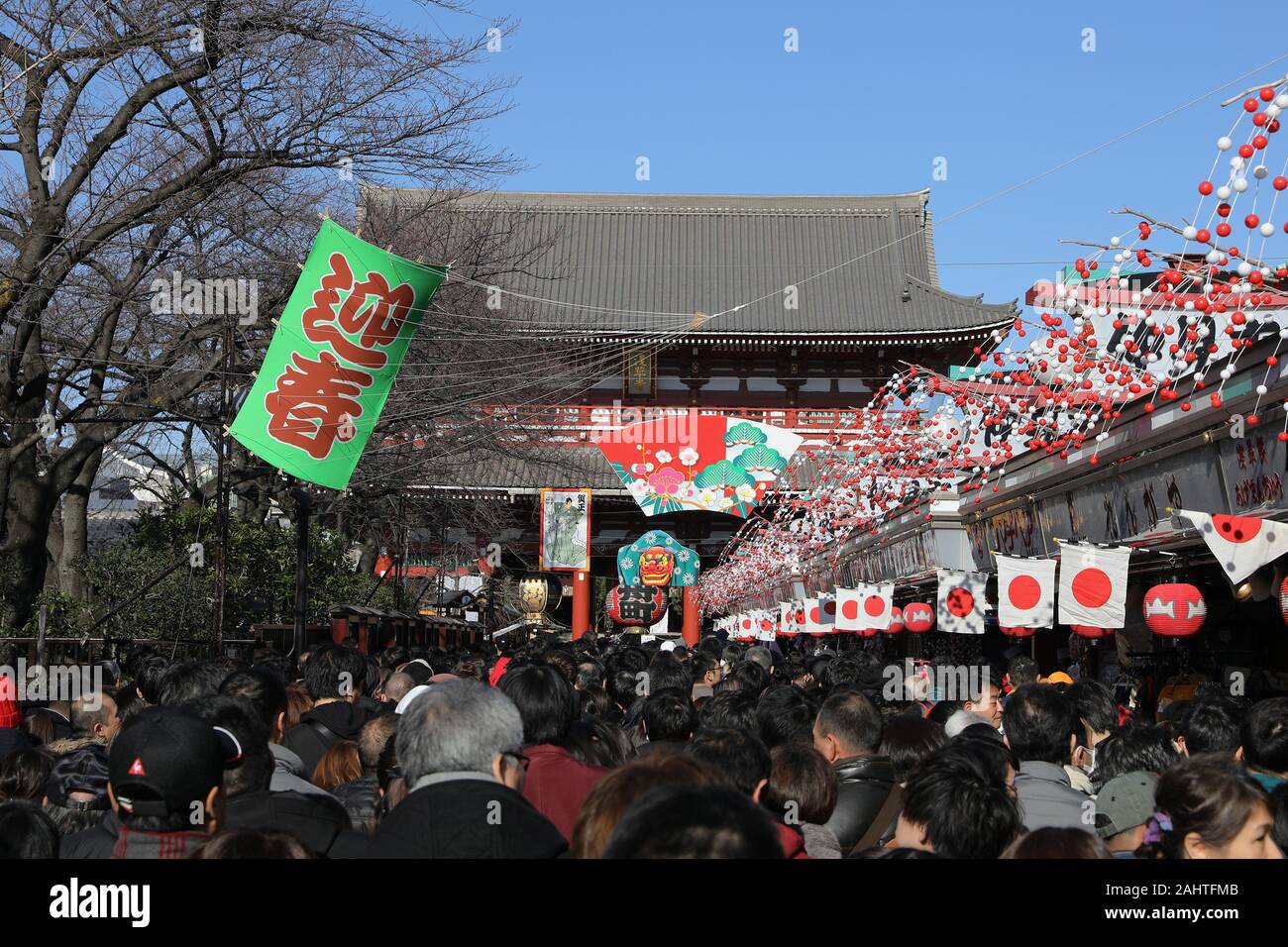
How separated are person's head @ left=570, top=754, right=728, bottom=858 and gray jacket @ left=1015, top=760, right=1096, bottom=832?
2.07 m

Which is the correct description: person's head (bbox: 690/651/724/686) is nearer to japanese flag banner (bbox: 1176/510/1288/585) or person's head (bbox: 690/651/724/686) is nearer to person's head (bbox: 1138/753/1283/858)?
japanese flag banner (bbox: 1176/510/1288/585)

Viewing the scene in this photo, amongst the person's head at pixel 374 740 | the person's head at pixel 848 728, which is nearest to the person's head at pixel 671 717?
the person's head at pixel 848 728

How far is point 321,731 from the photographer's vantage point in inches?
269

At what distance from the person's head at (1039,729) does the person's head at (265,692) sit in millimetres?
3269

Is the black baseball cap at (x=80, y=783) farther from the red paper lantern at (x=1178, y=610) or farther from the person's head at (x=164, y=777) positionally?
the red paper lantern at (x=1178, y=610)

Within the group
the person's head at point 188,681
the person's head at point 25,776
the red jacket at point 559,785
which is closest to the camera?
the red jacket at point 559,785

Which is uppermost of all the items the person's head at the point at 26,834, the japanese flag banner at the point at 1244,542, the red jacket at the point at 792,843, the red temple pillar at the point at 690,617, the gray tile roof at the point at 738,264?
the gray tile roof at the point at 738,264

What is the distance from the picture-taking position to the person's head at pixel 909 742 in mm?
5746

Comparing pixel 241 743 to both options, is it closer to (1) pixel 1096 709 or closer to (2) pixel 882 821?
(2) pixel 882 821

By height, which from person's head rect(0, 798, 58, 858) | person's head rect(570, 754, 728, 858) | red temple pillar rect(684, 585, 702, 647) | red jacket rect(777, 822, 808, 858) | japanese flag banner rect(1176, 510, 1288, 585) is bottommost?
red temple pillar rect(684, 585, 702, 647)

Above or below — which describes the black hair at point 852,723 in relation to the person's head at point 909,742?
above

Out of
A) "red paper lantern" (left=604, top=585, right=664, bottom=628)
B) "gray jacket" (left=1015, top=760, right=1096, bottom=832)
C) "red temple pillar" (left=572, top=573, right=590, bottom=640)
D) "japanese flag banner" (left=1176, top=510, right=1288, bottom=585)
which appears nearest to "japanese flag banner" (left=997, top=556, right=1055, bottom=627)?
"japanese flag banner" (left=1176, top=510, right=1288, bottom=585)

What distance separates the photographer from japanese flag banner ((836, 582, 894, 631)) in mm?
15086

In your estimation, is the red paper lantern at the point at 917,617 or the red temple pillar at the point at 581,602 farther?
the red temple pillar at the point at 581,602
